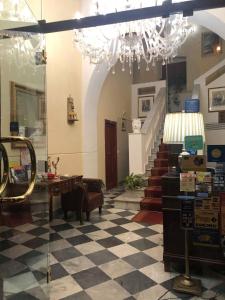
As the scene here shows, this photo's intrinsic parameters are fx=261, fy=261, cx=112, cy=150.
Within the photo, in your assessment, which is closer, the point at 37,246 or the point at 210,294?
the point at 210,294

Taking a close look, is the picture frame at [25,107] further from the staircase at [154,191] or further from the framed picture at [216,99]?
the framed picture at [216,99]

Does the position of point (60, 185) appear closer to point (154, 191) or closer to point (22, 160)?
point (22, 160)

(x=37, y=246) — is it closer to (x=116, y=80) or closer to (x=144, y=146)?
(x=144, y=146)

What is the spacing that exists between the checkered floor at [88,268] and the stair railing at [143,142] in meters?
2.57

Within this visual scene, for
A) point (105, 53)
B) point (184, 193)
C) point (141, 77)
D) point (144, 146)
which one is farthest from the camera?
point (141, 77)

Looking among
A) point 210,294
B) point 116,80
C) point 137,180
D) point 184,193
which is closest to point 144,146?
point 137,180

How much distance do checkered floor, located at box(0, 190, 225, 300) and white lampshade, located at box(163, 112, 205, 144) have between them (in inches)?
51.9

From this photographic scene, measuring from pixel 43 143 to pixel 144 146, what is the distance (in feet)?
12.6

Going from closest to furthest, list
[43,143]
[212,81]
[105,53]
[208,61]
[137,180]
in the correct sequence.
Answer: [43,143] → [105,53] → [137,180] → [212,81] → [208,61]

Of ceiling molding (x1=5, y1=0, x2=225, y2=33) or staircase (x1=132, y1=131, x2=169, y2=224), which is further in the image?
staircase (x1=132, y1=131, x2=169, y2=224)

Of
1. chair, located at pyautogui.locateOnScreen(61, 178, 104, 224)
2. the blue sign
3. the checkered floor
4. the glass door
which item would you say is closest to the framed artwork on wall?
chair, located at pyautogui.locateOnScreen(61, 178, 104, 224)

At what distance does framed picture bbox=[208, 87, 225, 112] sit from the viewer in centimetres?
677

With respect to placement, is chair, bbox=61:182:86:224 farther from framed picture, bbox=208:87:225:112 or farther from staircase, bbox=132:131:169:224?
framed picture, bbox=208:87:225:112

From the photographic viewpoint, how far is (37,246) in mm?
2541
